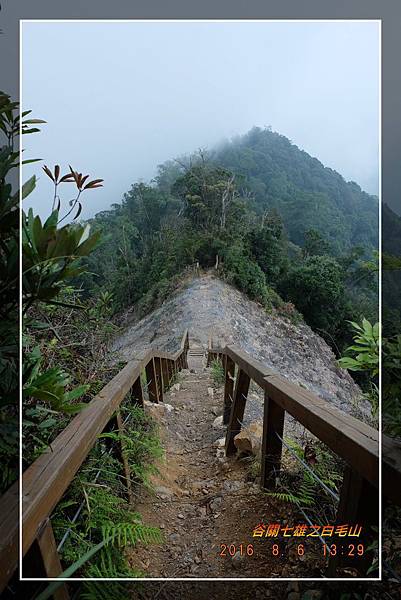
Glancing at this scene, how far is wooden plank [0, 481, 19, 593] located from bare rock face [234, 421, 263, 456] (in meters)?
0.66

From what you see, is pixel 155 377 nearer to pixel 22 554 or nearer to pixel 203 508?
pixel 203 508

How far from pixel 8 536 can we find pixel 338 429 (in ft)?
1.80

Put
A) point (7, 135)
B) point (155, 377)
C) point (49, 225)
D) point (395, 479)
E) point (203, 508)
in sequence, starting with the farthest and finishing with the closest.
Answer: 1. point (155, 377)
2. point (203, 508)
3. point (7, 135)
4. point (49, 225)
5. point (395, 479)

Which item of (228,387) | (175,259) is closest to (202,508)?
(228,387)

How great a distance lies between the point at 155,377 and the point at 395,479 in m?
0.79

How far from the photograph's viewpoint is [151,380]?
1379 mm

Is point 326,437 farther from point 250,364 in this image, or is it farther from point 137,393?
point 137,393

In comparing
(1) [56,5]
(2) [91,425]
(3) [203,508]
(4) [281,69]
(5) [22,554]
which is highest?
(1) [56,5]

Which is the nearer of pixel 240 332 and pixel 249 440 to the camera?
pixel 240 332

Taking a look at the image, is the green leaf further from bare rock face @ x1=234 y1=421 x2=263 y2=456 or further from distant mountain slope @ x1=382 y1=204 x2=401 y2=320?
bare rock face @ x1=234 y1=421 x2=263 y2=456

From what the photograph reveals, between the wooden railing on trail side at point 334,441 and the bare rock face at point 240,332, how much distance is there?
0.09 ft

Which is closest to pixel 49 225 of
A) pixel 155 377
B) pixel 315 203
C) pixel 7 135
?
pixel 7 135

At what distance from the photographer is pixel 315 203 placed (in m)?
0.93

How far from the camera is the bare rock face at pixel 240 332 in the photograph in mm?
947
